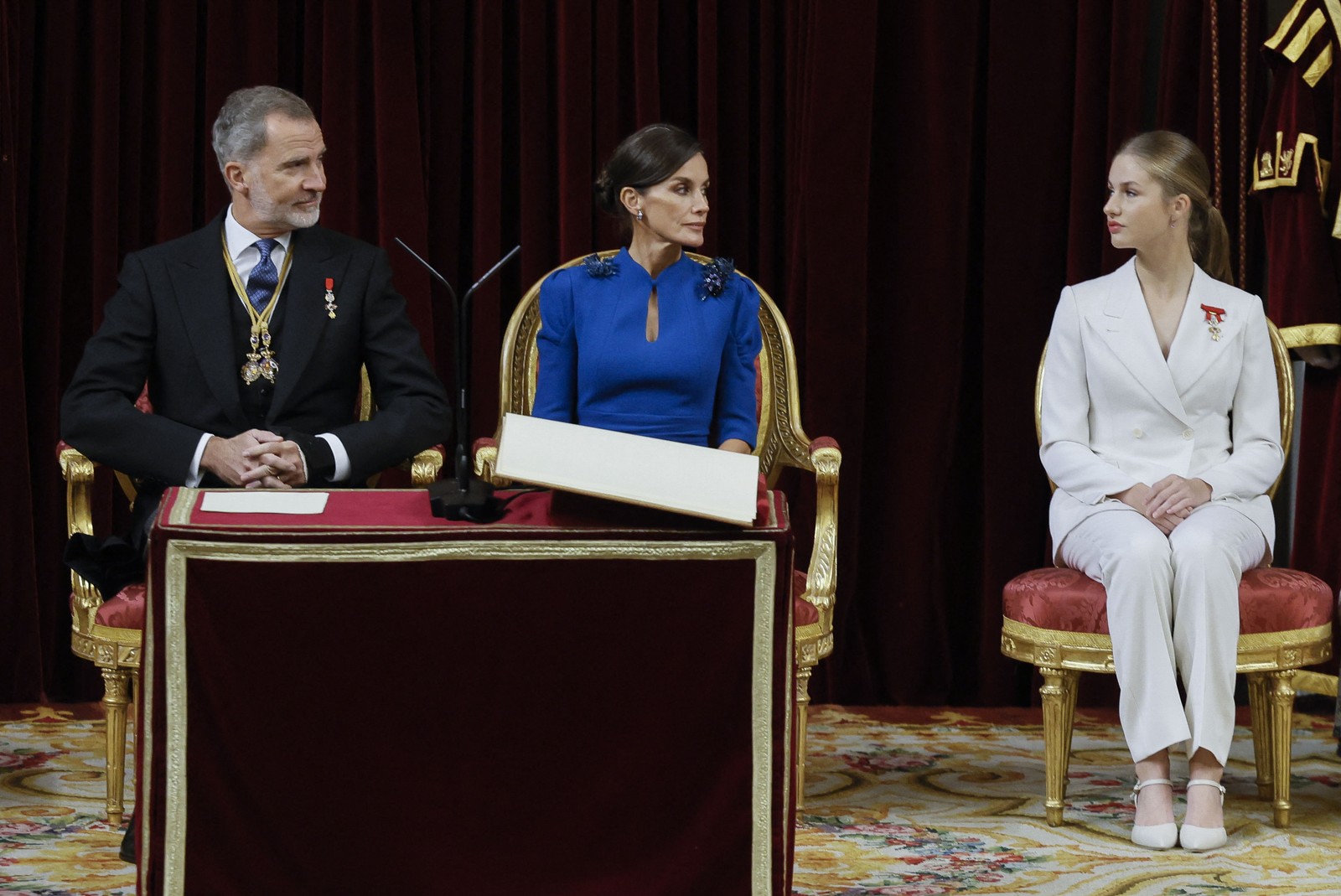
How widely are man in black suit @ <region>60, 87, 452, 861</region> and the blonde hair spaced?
1.60m

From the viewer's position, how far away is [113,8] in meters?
4.17

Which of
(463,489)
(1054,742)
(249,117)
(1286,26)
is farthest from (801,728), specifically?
(1286,26)

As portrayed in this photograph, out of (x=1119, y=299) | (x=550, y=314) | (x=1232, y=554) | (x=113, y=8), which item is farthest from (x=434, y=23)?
(x=1232, y=554)

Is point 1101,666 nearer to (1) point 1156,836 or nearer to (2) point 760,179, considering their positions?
(1) point 1156,836

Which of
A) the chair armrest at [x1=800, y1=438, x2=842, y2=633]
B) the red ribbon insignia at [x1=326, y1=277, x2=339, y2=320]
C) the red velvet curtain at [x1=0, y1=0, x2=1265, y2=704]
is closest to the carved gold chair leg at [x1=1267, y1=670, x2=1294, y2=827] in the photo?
the chair armrest at [x1=800, y1=438, x2=842, y2=633]

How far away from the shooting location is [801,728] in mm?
3500

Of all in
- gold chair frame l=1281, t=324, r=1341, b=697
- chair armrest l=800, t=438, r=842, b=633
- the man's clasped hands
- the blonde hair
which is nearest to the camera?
the man's clasped hands

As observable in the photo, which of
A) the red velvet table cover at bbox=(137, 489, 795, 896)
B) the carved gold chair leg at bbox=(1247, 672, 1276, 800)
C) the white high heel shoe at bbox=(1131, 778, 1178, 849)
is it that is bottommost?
the white high heel shoe at bbox=(1131, 778, 1178, 849)

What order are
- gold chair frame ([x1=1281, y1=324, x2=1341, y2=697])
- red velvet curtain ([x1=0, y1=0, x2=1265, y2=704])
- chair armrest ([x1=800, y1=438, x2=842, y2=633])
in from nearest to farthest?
chair armrest ([x1=800, y1=438, x2=842, y2=633])
gold chair frame ([x1=1281, y1=324, x2=1341, y2=697])
red velvet curtain ([x1=0, y1=0, x2=1265, y2=704])

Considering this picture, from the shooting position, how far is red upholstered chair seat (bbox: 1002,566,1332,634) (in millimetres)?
3240

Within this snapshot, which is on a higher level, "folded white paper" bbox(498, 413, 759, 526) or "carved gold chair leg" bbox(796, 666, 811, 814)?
"folded white paper" bbox(498, 413, 759, 526)

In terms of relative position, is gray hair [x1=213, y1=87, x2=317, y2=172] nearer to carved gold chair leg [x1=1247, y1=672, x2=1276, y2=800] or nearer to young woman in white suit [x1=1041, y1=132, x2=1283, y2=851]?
young woman in white suit [x1=1041, y1=132, x2=1283, y2=851]

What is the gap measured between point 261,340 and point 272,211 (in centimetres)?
27

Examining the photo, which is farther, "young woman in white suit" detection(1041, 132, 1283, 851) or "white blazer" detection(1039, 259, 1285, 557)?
"white blazer" detection(1039, 259, 1285, 557)
